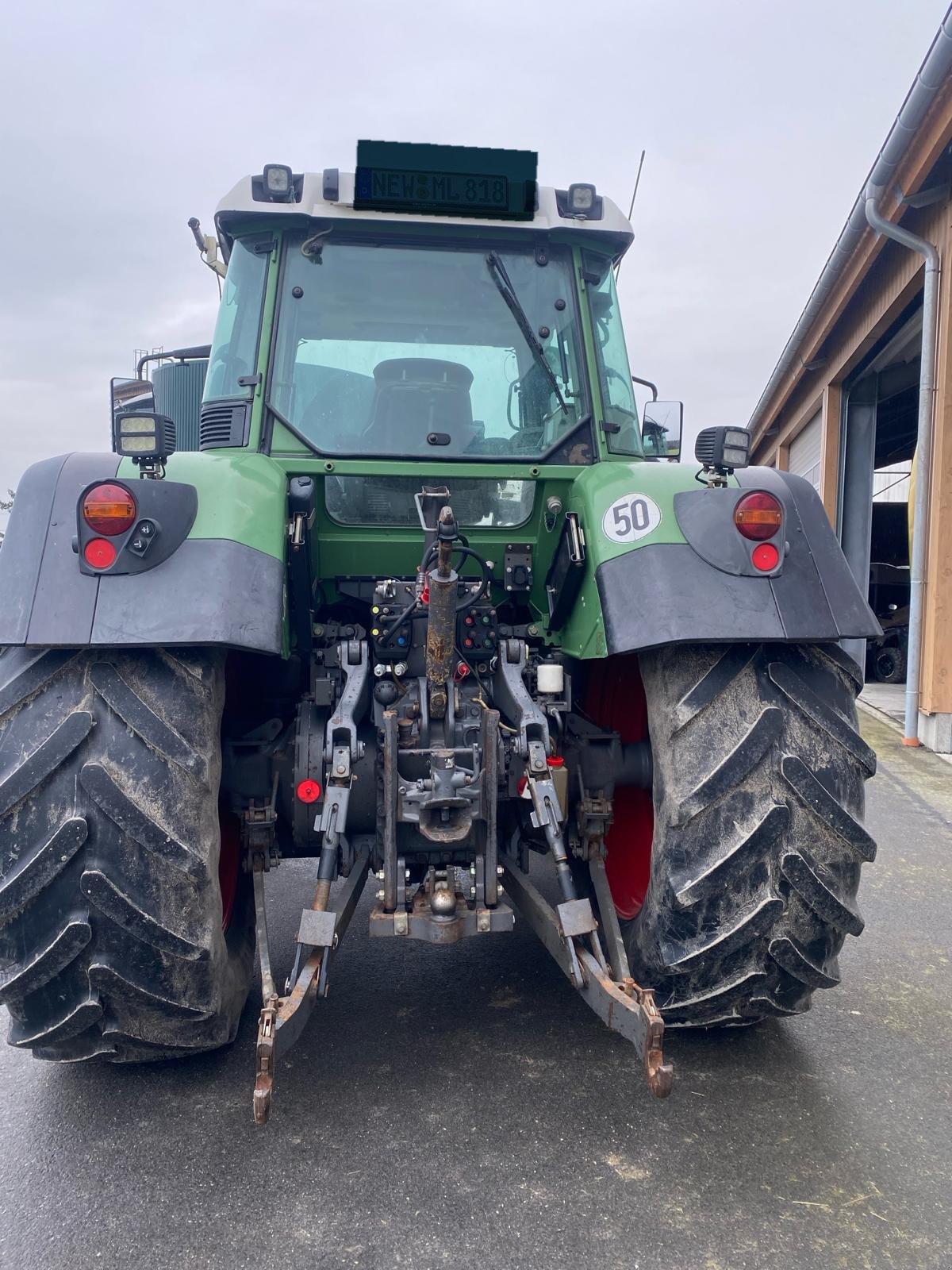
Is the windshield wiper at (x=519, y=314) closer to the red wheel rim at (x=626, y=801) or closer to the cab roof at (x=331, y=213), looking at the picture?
the cab roof at (x=331, y=213)

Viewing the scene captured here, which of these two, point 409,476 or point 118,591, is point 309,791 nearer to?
point 118,591

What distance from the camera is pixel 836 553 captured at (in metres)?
2.55

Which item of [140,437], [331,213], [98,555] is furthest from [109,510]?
[331,213]

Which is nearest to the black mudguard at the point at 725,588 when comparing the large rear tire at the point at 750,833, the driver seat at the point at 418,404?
the large rear tire at the point at 750,833

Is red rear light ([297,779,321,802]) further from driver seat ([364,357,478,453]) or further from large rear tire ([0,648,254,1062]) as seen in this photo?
driver seat ([364,357,478,453])

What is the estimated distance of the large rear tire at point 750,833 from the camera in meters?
2.34

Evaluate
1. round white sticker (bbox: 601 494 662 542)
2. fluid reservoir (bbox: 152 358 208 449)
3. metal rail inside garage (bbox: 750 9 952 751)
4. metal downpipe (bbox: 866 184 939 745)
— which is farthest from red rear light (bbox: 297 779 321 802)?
metal downpipe (bbox: 866 184 939 745)

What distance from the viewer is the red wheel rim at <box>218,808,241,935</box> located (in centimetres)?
308

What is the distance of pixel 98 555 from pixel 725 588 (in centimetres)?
152

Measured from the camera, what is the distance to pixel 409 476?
3.04 meters

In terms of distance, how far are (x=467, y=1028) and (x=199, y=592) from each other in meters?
1.58

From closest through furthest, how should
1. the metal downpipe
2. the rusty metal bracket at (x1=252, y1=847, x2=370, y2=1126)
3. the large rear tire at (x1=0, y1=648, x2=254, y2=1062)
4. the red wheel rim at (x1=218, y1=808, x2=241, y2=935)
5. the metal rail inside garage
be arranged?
the rusty metal bracket at (x1=252, y1=847, x2=370, y2=1126) < the large rear tire at (x1=0, y1=648, x2=254, y2=1062) < the red wheel rim at (x1=218, y1=808, x2=241, y2=935) < the metal rail inside garage < the metal downpipe

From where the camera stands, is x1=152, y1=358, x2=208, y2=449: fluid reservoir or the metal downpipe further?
the metal downpipe

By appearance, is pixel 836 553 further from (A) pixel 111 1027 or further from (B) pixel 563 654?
(A) pixel 111 1027
